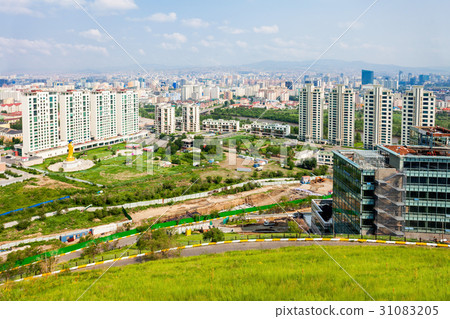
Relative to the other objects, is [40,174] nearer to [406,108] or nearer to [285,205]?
[285,205]

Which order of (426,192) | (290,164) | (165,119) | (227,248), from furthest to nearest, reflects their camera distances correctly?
(165,119)
(290,164)
(426,192)
(227,248)

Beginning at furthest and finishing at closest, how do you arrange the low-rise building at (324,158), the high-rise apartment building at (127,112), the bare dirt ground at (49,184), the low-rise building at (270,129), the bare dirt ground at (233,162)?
1. the low-rise building at (270,129)
2. the high-rise apartment building at (127,112)
3. the low-rise building at (324,158)
4. the bare dirt ground at (233,162)
5. the bare dirt ground at (49,184)

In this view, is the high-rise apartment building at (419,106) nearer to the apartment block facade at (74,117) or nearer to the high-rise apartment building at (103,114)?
the apartment block facade at (74,117)

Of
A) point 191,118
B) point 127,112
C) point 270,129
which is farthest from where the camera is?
point 191,118

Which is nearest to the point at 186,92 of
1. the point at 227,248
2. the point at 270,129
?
the point at 270,129

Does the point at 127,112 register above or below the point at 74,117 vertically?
above

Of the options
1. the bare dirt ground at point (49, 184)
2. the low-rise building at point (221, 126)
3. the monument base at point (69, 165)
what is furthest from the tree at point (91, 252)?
the low-rise building at point (221, 126)

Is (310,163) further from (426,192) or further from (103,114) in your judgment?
(103,114)
